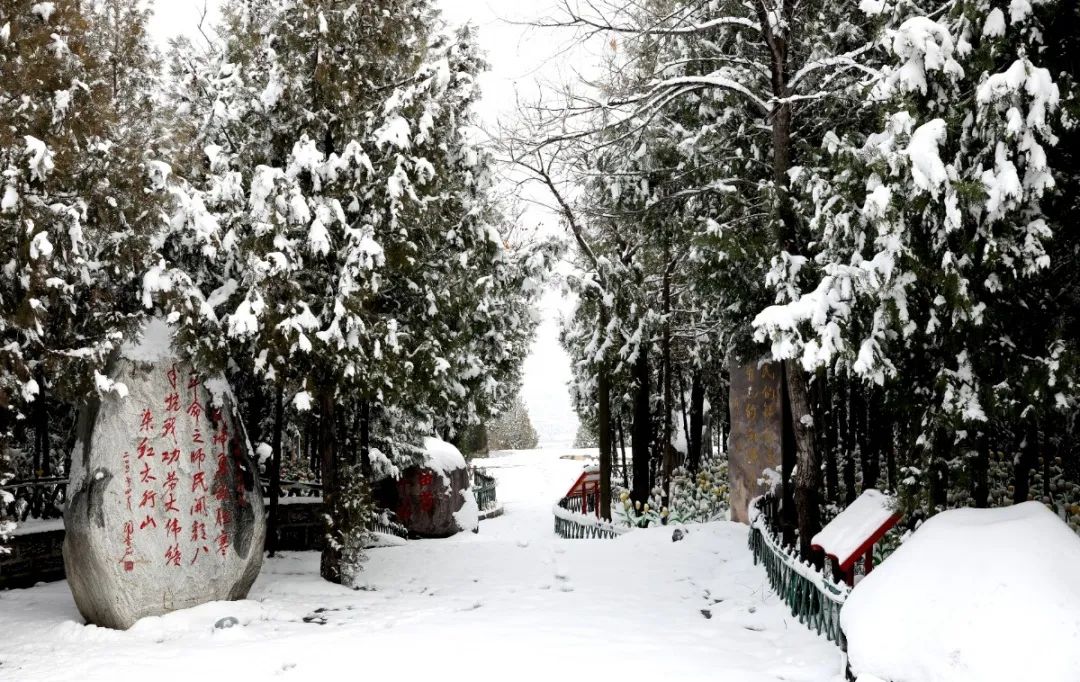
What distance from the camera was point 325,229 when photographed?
27.6ft

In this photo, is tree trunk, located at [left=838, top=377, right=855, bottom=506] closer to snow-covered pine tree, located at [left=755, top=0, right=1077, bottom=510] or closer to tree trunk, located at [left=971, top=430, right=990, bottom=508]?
tree trunk, located at [left=971, top=430, right=990, bottom=508]

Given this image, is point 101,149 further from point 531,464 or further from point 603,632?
point 531,464

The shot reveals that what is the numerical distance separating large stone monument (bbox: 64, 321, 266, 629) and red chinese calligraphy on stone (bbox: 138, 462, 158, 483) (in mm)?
10

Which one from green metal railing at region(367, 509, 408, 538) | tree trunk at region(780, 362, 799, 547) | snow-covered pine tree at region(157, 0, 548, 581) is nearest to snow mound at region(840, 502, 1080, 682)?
tree trunk at region(780, 362, 799, 547)

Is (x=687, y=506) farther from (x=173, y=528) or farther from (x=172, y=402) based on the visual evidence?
(x=172, y=402)

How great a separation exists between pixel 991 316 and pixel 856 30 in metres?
5.05

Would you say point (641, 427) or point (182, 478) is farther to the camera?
point (641, 427)

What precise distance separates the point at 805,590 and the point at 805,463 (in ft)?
6.34

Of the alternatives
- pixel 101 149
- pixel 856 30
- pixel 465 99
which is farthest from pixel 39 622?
pixel 856 30

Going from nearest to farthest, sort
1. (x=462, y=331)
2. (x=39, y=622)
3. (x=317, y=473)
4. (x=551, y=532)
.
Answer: (x=39, y=622) < (x=462, y=331) < (x=317, y=473) < (x=551, y=532)

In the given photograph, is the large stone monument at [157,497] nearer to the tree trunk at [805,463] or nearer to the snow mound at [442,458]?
the tree trunk at [805,463]

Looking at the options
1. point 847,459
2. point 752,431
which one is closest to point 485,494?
point 752,431

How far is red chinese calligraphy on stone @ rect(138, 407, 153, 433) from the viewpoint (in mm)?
8164

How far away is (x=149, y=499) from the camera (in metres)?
8.02
